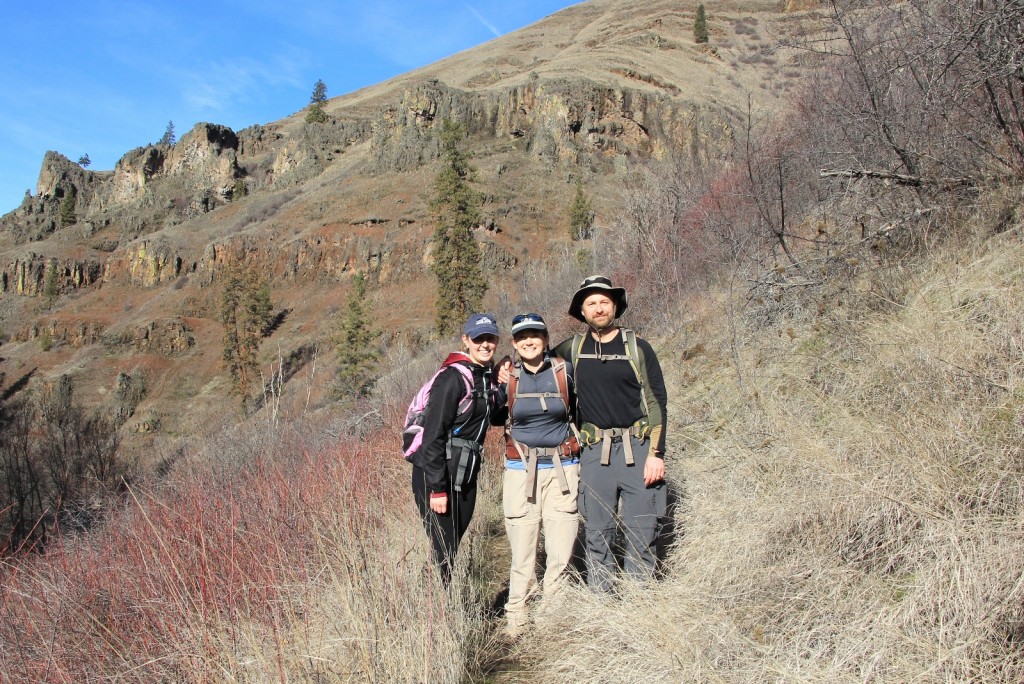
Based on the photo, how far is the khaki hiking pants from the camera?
124 inches

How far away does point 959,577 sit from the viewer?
2.19 meters

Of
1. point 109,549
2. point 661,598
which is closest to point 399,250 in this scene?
point 109,549

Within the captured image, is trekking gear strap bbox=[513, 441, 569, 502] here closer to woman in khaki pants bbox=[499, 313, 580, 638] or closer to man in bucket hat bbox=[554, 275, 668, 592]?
woman in khaki pants bbox=[499, 313, 580, 638]

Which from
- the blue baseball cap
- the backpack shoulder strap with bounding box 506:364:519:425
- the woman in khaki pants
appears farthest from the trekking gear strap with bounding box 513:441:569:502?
the blue baseball cap

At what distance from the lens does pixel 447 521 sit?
10.1 ft

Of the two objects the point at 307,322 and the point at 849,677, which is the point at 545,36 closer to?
the point at 307,322

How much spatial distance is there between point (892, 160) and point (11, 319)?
84.6 meters

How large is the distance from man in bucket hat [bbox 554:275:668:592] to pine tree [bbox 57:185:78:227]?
11808 centimetres

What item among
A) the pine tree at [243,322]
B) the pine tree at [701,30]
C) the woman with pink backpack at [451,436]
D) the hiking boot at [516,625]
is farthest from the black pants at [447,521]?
the pine tree at [701,30]

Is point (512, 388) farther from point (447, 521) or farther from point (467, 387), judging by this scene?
point (447, 521)

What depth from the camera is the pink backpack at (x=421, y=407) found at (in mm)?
3092

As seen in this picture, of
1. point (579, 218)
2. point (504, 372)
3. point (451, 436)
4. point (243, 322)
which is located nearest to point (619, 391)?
point (504, 372)

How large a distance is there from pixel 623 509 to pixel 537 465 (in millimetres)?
494

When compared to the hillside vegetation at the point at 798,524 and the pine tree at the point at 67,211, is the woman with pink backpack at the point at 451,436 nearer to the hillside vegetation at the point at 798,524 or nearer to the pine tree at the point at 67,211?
the hillside vegetation at the point at 798,524
